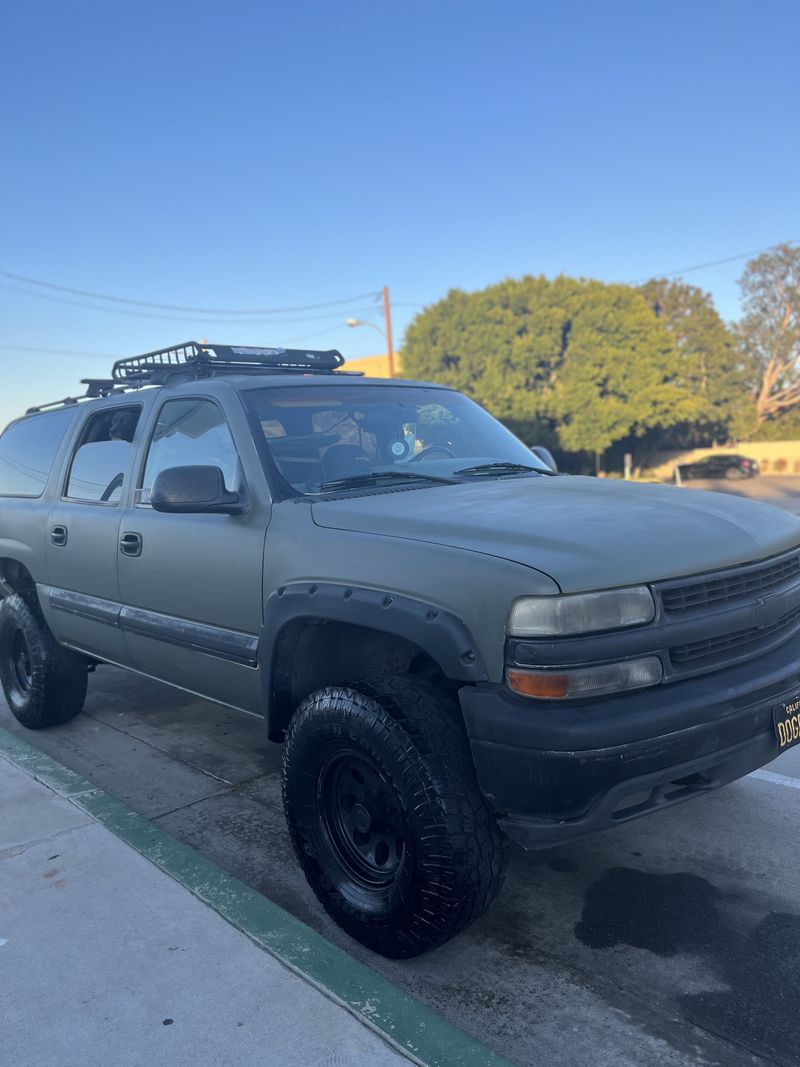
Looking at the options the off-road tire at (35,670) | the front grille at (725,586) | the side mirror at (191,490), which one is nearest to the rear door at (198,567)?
the side mirror at (191,490)

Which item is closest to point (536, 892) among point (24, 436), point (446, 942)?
point (446, 942)

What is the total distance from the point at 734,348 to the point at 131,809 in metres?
44.1

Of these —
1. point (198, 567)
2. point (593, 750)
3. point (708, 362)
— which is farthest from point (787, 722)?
point (708, 362)

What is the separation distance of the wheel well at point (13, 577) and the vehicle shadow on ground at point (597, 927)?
1.54 meters

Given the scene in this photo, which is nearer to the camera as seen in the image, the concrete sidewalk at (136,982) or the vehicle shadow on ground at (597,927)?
the concrete sidewalk at (136,982)

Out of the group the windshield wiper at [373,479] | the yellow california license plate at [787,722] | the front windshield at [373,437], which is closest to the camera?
the yellow california license plate at [787,722]

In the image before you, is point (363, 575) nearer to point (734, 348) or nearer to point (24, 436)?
point (24, 436)

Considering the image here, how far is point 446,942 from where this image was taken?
8.68 ft

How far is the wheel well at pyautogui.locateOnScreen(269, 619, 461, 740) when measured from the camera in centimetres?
297

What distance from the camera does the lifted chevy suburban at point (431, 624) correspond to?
2.34 metres

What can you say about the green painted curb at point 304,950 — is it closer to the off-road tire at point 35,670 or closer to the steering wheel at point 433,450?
the off-road tire at point 35,670

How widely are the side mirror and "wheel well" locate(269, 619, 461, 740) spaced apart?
23.2 inches

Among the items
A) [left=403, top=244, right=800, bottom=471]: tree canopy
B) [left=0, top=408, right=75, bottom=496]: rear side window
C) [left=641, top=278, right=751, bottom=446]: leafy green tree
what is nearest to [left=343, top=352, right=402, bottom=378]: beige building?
[left=403, top=244, right=800, bottom=471]: tree canopy

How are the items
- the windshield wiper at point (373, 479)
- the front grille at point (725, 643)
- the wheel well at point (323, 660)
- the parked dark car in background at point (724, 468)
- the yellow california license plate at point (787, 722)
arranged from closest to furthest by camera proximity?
the front grille at point (725, 643), the yellow california license plate at point (787, 722), the wheel well at point (323, 660), the windshield wiper at point (373, 479), the parked dark car in background at point (724, 468)
